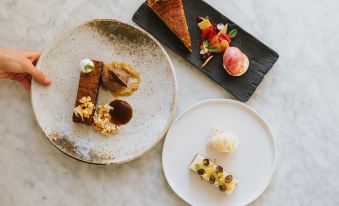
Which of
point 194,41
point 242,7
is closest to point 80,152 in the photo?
point 194,41

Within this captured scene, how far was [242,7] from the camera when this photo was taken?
8.57 ft

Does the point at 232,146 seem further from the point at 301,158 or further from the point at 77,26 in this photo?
the point at 77,26

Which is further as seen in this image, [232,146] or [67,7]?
[67,7]

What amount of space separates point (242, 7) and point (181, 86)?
1.71ft

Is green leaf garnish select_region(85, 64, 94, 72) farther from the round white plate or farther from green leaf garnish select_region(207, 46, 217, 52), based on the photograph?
green leaf garnish select_region(207, 46, 217, 52)

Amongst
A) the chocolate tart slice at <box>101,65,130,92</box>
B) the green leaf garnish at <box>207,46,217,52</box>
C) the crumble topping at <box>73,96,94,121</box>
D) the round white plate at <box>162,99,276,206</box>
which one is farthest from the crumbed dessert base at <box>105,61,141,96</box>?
the green leaf garnish at <box>207,46,217,52</box>

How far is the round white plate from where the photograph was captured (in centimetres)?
250

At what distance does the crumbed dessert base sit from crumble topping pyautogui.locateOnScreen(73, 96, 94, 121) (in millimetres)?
139

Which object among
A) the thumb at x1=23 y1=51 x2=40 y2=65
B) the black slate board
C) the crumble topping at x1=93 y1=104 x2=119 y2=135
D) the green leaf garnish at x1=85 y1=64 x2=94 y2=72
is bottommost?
the crumble topping at x1=93 y1=104 x2=119 y2=135

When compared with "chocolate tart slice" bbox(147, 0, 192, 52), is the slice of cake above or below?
below

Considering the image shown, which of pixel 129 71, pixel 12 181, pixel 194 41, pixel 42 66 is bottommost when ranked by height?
pixel 12 181

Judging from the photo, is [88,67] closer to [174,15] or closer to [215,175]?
[174,15]

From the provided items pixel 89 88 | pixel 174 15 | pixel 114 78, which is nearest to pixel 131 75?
pixel 114 78

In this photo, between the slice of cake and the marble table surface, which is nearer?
the slice of cake
